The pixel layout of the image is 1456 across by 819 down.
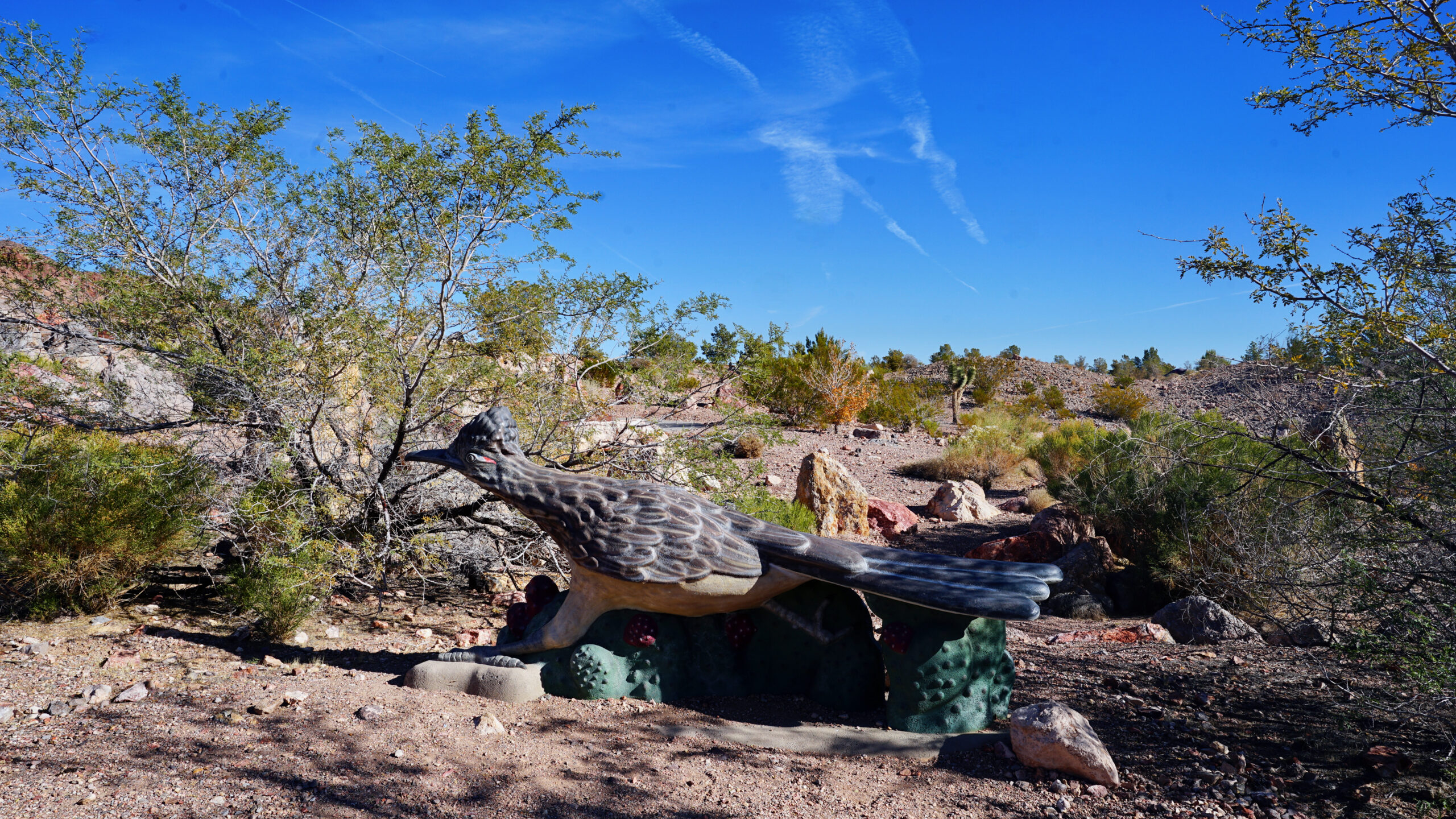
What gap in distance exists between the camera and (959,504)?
11711mm

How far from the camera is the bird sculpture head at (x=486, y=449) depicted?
13.0 feet

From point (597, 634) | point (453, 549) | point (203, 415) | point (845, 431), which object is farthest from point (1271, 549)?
point (845, 431)

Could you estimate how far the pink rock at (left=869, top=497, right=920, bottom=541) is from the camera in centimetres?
1069

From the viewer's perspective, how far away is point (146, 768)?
3037 millimetres

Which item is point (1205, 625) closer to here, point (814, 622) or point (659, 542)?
point (814, 622)

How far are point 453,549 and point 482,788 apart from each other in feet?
11.7

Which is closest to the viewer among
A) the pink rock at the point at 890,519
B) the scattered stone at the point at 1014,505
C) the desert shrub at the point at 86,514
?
the desert shrub at the point at 86,514

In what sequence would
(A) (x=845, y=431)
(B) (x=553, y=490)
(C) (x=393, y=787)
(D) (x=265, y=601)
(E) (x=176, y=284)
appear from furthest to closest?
(A) (x=845, y=431) < (E) (x=176, y=284) < (D) (x=265, y=601) < (B) (x=553, y=490) < (C) (x=393, y=787)

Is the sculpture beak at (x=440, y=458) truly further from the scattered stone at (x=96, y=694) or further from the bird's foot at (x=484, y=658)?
the scattered stone at (x=96, y=694)

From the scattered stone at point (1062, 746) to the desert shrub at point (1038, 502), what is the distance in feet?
31.0

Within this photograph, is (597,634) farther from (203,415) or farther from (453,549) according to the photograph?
(203,415)

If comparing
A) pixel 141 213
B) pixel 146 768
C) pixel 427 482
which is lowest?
pixel 146 768

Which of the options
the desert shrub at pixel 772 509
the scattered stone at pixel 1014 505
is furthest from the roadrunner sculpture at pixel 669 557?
the scattered stone at pixel 1014 505

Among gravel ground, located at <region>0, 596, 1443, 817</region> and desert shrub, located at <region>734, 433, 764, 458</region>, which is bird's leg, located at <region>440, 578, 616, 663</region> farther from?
desert shrub, located at <region>734, 433, 764, 458</region>
